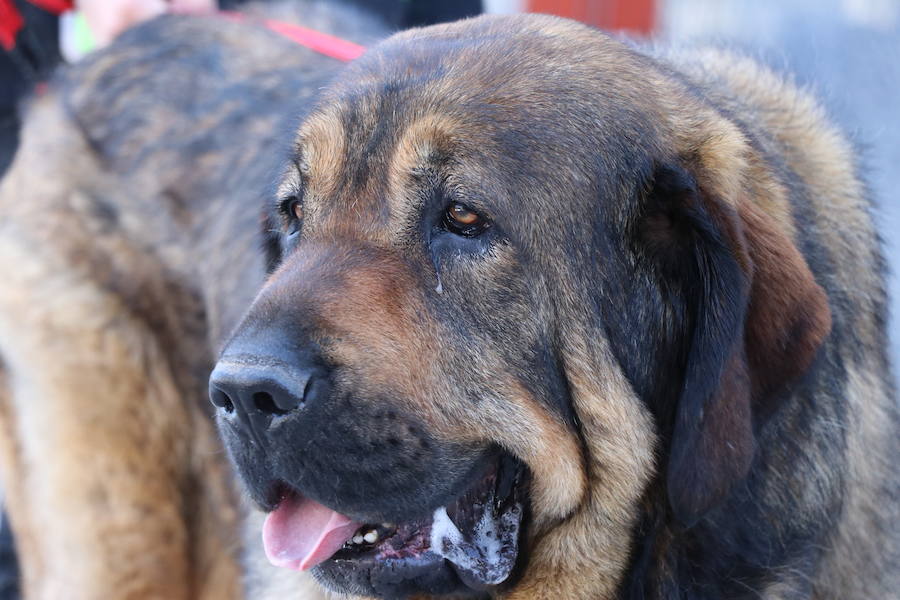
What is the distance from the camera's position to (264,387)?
7.41 ft

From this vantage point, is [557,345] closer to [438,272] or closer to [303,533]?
[438,272]

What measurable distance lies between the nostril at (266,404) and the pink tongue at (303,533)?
36 cm

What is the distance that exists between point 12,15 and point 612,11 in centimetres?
606

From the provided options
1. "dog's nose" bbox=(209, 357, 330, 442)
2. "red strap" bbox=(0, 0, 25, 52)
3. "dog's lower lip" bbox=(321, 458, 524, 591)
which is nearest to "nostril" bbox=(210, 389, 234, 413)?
"dog's nose" bbox=(209, 357, 330, 442)

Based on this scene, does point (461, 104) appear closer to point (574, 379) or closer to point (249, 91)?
point (574, 379)

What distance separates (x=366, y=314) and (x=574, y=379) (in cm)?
51

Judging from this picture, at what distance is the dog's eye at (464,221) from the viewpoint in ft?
8.12

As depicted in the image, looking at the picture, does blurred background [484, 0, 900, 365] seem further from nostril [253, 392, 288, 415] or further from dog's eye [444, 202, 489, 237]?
nostril [253, 392, 288, 415]

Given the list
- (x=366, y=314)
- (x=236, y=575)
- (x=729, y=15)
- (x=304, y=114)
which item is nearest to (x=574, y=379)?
(x=366, y=314)

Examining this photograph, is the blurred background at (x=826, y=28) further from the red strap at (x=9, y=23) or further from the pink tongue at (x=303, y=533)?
the pink tongue at (x=303, y=533)

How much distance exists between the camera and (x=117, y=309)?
4008mm

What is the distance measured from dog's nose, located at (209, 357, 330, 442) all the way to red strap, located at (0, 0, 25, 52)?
8.23 feet

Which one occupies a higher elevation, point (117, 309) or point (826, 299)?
point (826, 299)

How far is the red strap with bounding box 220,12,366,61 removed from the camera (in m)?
3.99
